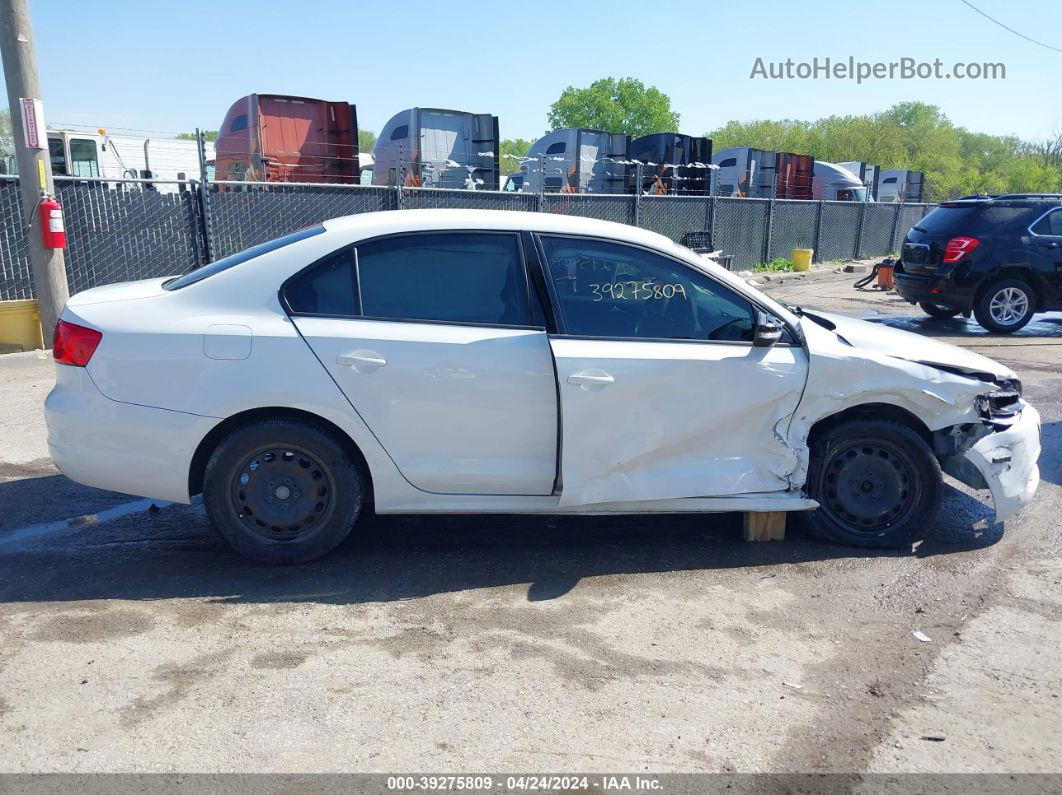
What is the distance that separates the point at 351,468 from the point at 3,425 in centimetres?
410

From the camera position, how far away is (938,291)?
38.6ft

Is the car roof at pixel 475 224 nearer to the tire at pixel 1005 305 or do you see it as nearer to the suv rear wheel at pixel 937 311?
the tire at pixel 1005 305

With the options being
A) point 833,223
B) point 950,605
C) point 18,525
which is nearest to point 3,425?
point 18,525

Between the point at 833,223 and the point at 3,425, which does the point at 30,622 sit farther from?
the point at 833,223

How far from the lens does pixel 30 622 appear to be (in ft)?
11.8

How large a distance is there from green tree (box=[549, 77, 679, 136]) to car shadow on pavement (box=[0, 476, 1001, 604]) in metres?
81.4

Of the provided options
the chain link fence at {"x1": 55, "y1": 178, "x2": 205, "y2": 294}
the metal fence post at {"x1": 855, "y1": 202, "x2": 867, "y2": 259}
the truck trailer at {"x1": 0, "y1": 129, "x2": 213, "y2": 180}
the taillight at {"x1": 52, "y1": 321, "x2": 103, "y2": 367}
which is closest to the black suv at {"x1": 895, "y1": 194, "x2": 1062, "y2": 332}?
the chain link fence at {"x1": 55, "y1": 178, "x2": 205, "y2": 294}

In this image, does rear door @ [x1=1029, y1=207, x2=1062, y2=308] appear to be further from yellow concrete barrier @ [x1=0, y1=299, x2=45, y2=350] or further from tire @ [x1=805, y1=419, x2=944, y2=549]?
yellow concrete barrier @ [x1=0, y1=299, x2=45, y2=350]

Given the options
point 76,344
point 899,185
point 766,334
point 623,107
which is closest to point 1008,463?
point 766,334

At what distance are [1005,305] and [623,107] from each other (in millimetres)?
76060

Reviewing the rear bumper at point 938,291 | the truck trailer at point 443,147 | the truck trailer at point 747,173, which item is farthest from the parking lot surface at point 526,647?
the truck trailer at point 747,173

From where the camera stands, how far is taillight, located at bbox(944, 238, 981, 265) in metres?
11.5

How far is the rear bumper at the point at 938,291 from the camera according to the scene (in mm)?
11656

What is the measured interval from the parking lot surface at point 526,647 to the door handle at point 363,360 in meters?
1.01
